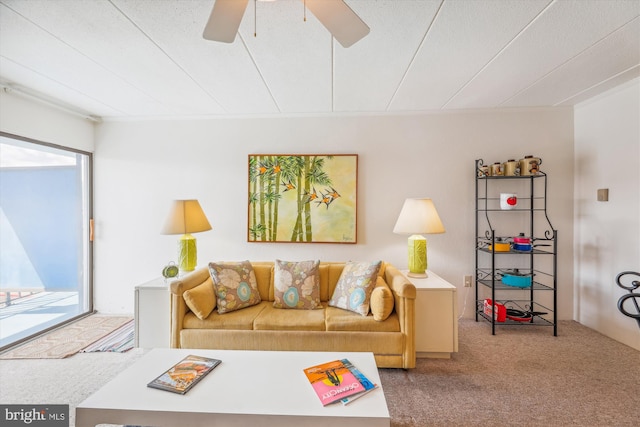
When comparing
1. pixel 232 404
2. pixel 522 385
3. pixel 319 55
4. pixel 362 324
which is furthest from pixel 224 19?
pixel 522 385

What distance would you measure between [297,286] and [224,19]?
1.92 metres

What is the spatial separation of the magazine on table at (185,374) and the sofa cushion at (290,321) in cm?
57

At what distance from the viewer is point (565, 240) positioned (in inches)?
116

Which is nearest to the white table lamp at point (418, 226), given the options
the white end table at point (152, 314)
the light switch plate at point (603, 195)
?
the light switch plate at point (603, 195)

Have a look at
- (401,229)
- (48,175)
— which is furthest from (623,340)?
(48,175)

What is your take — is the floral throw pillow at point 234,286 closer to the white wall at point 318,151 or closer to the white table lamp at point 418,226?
the white wall at point 318,151

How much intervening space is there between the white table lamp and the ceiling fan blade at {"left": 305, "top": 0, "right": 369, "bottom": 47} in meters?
1.65

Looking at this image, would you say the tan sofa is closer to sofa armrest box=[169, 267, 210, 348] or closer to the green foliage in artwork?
sofa armrest box=[169, 267, 210, 348]

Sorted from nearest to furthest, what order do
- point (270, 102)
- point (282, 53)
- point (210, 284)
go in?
1. point (282, 53)
2. point (210, 284)
3. point (270, 102)

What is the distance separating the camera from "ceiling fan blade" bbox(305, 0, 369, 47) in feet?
3.78

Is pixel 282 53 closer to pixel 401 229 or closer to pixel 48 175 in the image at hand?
pixel 401 229

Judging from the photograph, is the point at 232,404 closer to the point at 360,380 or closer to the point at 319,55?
the point at 360,380

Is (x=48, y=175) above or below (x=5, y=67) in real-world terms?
below

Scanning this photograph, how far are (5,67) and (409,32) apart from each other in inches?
119
